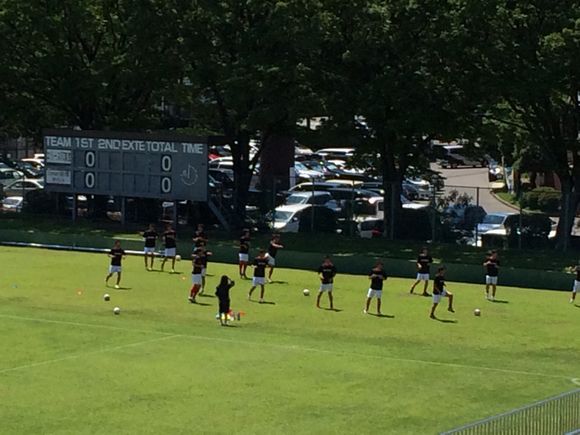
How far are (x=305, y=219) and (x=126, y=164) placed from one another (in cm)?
878

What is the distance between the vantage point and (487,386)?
2800cm

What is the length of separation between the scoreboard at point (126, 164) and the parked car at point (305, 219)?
4312mm

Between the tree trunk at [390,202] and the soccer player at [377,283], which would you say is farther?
the tree trunk at [390,202]

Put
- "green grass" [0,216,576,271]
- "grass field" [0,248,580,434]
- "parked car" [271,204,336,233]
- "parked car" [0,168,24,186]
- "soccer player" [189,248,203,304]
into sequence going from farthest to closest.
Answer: "parked car" [0,168,24,186]
"parked car" [271,204,336,233]
"green grass" [0,216,576,271]
"soccer player" [189,248,203,304]
"grass field" [0,248,580,434]

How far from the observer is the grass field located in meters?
25.1

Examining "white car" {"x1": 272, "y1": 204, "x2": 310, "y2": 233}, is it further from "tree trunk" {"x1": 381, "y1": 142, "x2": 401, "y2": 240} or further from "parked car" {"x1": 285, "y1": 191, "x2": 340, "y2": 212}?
"tree trunk" {"x1": 381, "y1": 142, "x2": 401, "y2": 240}

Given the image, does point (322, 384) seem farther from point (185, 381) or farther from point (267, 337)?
point (267, 337)

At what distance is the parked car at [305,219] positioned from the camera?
186ft

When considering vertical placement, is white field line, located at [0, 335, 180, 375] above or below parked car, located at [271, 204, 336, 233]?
below

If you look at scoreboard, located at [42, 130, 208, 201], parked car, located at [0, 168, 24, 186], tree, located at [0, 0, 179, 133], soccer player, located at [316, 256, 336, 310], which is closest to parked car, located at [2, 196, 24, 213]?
tree, located at [0, 0, 179, 133]

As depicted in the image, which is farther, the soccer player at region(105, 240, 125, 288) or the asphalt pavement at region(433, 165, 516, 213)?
the asphalt pavement at region(433, 165, 516, 213)

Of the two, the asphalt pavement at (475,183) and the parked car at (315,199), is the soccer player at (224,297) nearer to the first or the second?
the parked car at (315,199)

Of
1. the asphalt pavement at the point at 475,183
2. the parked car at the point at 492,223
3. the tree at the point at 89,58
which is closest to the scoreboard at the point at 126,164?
the tree at the point at 89,58

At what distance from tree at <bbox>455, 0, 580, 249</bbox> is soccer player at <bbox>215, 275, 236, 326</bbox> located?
58.9 ft
